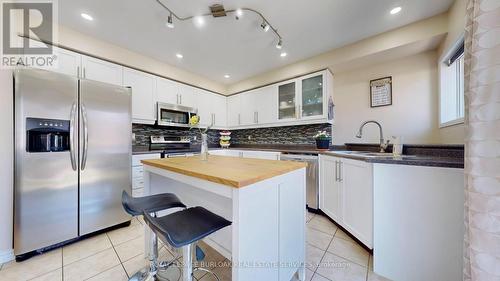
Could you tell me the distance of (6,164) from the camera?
1.58 m

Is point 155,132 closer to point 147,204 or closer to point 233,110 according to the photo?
point 233,110

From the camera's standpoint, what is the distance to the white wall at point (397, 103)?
238 centimetres

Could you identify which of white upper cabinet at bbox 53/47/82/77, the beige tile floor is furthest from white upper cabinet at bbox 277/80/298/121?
white upper cabinet at bbox 53/47/82/77

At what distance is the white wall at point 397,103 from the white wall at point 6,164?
3.95m

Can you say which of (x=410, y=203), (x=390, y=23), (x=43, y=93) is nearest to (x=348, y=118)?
(x=390, y=23)

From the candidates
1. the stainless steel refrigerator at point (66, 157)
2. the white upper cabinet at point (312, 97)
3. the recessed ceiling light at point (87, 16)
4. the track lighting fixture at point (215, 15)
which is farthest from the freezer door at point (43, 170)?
the white upper cabinet at point (312, 97)

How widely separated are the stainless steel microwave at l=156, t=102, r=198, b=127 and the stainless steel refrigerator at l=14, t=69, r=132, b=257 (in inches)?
34.9

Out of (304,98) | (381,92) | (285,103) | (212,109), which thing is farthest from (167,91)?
(381,92)

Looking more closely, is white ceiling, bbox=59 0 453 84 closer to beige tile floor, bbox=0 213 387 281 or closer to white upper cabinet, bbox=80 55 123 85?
white upper cabinet, bbox=80 55 123 85

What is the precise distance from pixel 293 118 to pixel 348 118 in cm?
91

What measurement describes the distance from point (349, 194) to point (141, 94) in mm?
3285

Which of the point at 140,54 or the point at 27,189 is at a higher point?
the point at 140,54

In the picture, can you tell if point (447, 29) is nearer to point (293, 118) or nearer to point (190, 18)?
point (293, 118)

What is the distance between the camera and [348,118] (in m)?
3.03
